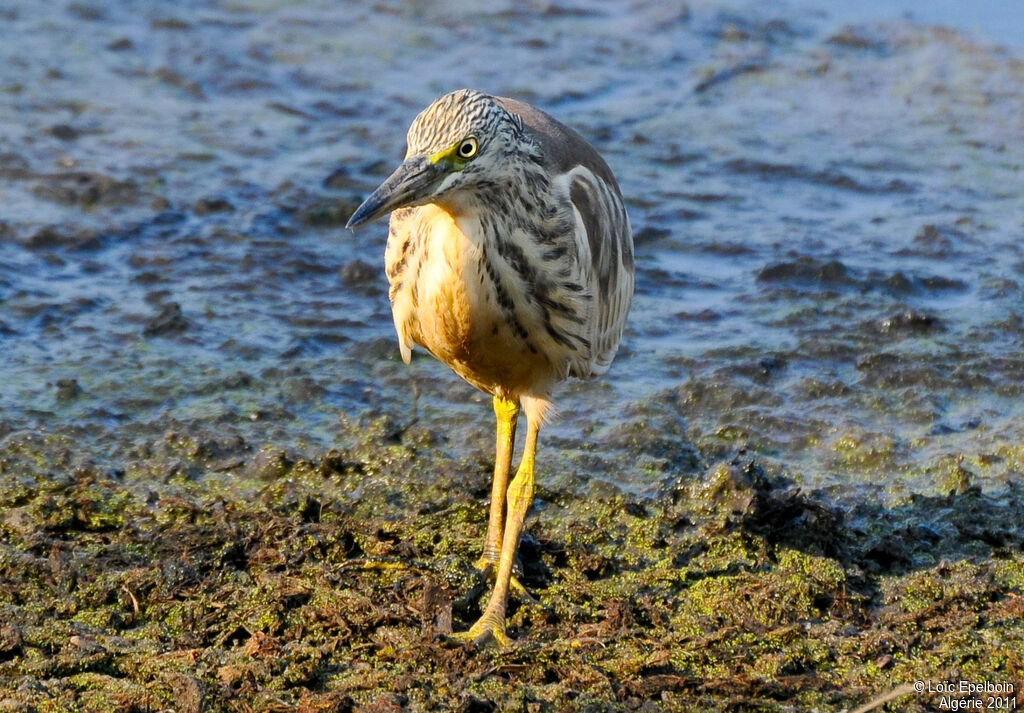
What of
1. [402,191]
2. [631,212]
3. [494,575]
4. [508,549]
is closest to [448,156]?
[402,191]

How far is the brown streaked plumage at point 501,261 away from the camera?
4.23 m

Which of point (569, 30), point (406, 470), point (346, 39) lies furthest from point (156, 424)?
point (569, 30)

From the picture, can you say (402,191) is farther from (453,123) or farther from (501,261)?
(501,261)

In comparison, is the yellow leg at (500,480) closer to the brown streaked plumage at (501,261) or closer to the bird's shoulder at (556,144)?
the brown streaked plumage at (501,261)

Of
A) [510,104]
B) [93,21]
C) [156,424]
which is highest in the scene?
[510,104]

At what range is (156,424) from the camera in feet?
19.7

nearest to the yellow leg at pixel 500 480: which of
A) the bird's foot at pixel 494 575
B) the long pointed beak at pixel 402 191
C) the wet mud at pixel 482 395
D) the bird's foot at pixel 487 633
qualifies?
the bird's foot at pixel 494 575

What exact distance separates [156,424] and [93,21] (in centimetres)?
575

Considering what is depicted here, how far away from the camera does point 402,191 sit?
4.11 metres

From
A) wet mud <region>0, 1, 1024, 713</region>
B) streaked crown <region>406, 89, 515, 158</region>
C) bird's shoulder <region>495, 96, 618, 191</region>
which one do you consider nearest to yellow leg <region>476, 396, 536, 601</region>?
wet mud <region>0, 1, 1024, 713</region>

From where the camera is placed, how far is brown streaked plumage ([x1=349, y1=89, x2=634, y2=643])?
4230mm

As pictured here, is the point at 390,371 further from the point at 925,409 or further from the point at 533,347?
the point at 925,409

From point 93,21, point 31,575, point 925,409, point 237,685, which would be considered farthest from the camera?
point 93,21

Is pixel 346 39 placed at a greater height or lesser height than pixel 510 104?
lesser
